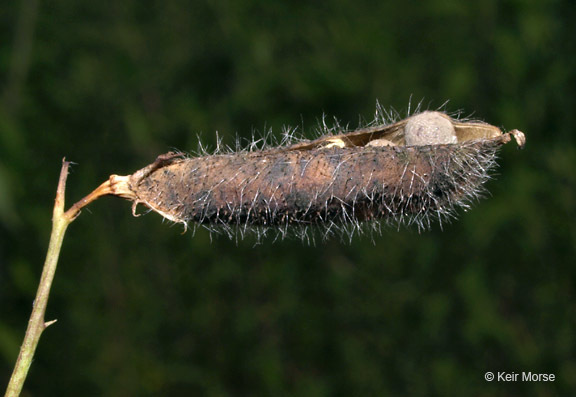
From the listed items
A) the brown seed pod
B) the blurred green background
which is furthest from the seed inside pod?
the blurred green background

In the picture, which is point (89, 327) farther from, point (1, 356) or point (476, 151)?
point (476, 151)

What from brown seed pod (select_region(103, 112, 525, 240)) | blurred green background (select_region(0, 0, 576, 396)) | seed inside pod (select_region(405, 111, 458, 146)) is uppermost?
blurred green background (select_region(0, 0, 576, 396))

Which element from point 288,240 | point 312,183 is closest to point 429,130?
point 312,183

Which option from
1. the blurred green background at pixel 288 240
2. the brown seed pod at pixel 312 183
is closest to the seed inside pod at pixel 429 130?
the brown seed pod at pixel 312 183

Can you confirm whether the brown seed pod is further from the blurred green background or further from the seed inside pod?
the blurred green background

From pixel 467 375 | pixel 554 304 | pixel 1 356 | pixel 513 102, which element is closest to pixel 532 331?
pixel 554 304

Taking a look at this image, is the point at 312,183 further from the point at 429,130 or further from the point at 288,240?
the point at 288,240
